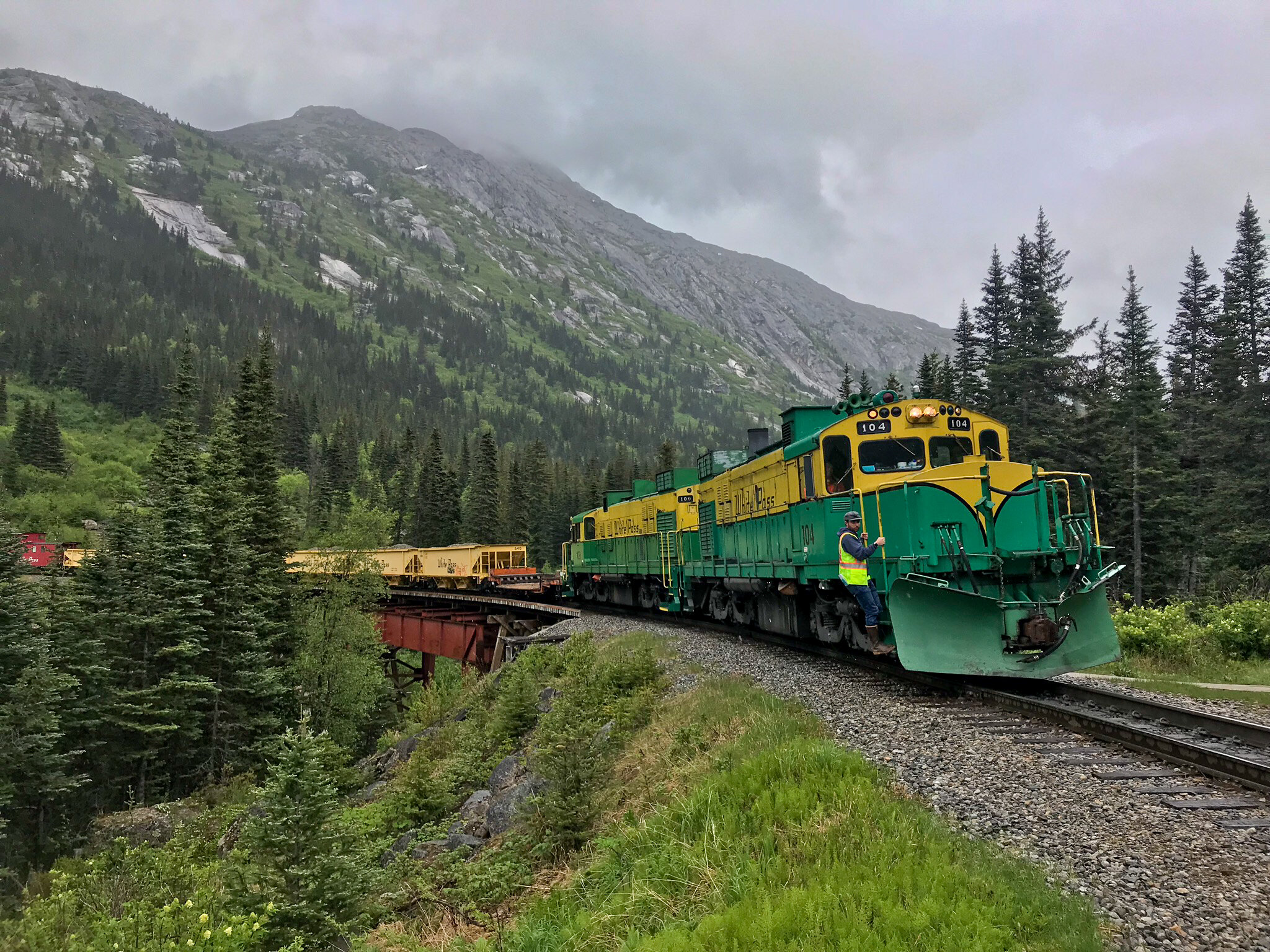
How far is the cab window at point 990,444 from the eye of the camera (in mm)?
13375

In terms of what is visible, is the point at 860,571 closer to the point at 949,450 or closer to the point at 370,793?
the point at 949,450

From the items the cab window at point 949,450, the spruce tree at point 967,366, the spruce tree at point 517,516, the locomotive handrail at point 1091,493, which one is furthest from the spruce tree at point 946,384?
the spruce tree at point 517,516

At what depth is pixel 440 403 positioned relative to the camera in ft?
621

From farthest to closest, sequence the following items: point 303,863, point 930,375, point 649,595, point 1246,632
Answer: point 930,375, point 649,595, point 1246,632, point 303,863

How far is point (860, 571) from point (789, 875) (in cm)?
673

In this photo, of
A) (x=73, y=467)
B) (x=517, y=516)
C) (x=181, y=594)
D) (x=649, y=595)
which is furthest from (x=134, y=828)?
(x=73, y=467)

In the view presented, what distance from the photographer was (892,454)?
13211 millimetres

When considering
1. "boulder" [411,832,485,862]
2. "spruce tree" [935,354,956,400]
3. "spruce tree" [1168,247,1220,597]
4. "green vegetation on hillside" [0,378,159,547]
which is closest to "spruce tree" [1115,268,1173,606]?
"spruce tree" [1168,247,1220,597]

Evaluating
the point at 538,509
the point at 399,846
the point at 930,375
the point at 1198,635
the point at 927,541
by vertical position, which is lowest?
the point at 399,846

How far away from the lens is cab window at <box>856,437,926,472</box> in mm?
13141

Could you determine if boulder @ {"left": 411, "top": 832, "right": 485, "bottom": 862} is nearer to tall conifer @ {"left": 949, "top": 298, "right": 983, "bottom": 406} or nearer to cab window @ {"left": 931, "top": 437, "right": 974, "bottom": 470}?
cab window @ {"left": 931, "top": 437, "right": 974, "bottom": 470}

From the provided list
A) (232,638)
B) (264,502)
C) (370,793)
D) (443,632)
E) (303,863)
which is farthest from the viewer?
(443,632)

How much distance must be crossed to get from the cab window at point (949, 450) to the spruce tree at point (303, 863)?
1030 cm

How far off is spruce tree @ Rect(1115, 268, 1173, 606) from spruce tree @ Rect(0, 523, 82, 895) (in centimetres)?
3909
